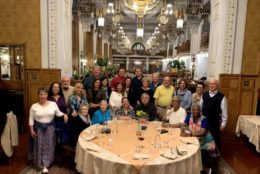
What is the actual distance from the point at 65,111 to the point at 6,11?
12.1ft

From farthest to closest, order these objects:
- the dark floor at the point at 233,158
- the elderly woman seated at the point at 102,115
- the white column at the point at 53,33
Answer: the white column at the point at 53,33 → the dark floor at the point at 233,158 → the elderly woman seated at the point at 102,115

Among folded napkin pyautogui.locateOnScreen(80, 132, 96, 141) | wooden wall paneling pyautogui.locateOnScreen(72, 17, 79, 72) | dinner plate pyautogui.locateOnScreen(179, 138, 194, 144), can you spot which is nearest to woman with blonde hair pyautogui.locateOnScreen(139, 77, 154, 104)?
dinner plate pyautogui.locateOnScreen(179, 138, 194, 144)

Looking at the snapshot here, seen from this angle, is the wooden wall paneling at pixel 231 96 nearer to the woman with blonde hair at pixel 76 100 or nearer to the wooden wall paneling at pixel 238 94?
the wooden wall paneling at pixel 238 94

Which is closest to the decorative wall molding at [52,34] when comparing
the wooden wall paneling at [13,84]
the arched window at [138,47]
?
the wooden wall paneling at [13,84]

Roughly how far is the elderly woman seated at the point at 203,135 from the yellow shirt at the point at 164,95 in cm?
118

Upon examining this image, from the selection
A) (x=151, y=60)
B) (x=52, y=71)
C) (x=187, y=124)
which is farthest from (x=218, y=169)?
(x=151, y=60)

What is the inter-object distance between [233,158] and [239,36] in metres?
3.02

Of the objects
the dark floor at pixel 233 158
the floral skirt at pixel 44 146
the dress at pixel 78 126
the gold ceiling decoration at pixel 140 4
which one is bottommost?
the dark floor at pixel 233 158

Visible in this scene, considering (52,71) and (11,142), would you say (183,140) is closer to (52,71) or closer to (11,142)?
(11,142)

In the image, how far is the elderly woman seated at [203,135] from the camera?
405cm

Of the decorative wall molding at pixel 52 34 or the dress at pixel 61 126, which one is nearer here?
the dress at pixel 61 126

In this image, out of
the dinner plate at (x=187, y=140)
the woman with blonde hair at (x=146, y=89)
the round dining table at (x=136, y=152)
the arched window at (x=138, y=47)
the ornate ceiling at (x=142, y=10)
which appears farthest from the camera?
the arched window at (x=138, y=47)

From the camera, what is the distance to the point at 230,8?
6.14 metres

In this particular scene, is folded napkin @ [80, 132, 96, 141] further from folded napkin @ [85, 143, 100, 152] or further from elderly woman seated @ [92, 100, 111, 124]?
elderly woman seated @ [92, 100, 111, 124]
